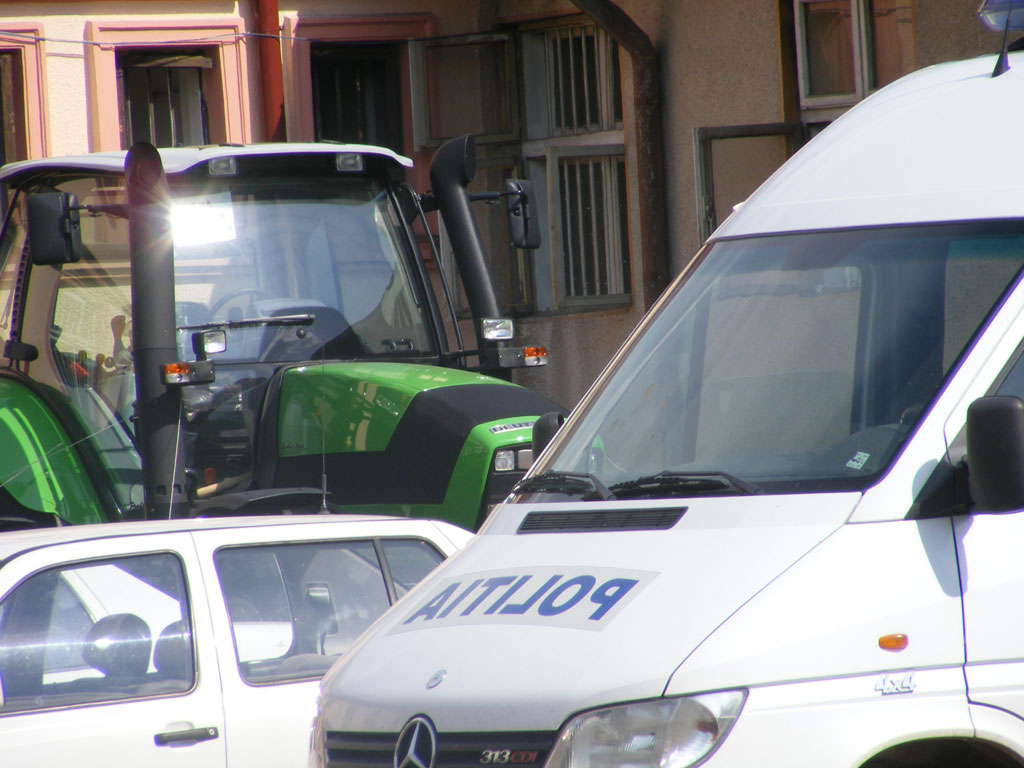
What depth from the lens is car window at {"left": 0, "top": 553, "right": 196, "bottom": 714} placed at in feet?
14.8

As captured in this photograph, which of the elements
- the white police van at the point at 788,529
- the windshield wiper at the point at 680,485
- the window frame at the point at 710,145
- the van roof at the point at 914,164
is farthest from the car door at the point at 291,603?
the window frame at the point at 710,145

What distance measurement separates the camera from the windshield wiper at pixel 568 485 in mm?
3791

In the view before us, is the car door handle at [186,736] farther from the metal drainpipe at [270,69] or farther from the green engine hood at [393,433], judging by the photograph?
the metal drainpipe at [270,69]

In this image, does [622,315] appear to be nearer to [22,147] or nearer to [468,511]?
[22,147]

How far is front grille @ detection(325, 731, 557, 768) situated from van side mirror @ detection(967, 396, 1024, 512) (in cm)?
98

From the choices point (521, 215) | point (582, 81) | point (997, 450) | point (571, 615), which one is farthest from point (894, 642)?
point (582, 81)

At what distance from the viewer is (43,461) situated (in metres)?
7.64

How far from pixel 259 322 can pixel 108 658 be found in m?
2.85

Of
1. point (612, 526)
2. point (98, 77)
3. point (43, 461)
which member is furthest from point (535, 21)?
point (612, 526)

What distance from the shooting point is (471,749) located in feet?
10.4

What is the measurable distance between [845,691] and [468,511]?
4.02 m

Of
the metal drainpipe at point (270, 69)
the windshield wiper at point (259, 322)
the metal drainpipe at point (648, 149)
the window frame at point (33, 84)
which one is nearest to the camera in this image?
the windshield wiper at point (259, 322)

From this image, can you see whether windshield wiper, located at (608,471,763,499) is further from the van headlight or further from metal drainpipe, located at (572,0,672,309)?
metal drainpipe, located at (572,0,672,309)

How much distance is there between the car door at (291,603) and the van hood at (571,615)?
1147 millimetres
